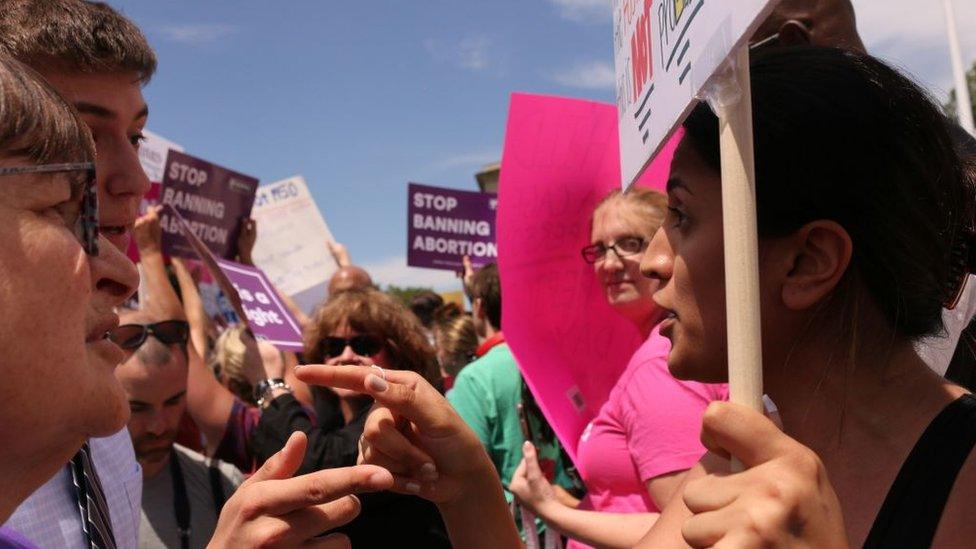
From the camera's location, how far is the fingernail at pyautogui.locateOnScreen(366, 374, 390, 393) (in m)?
1.58

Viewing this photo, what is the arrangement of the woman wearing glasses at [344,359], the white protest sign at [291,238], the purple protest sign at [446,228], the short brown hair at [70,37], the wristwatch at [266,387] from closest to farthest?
1. the short brown hair at [70,37]
2. the woman wearing glasses at [344,359]
3. the wristwatch at [266,387]
4. the white protest sign at [291,238]
5. the purple protest sign at [446,228]

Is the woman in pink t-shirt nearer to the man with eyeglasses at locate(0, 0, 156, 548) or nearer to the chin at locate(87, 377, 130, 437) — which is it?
the man with eyeglasses at locate(0, 0, 156, 548)

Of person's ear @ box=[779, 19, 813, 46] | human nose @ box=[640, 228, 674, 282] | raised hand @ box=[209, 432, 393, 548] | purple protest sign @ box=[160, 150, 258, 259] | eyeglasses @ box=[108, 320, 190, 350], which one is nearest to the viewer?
raised hand @ box=[209, 432, 393, 548]

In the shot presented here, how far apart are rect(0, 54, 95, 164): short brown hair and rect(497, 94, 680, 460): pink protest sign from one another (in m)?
1.97

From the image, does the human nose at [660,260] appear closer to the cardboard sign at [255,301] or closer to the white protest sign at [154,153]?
the cardboard sign at [255,301]

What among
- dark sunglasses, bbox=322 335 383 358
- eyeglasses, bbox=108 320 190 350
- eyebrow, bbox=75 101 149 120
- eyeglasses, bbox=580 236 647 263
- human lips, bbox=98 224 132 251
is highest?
eyebrow, bbox=75 101 149 120

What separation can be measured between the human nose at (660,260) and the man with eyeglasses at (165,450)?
221 centimetres

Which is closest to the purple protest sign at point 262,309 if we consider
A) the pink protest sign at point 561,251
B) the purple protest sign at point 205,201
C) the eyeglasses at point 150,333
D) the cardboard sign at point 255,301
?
the cardboard sign at point 255,301

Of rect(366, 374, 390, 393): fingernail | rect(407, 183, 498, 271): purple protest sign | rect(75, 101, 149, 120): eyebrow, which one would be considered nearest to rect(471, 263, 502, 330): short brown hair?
rect(407, 183, 498, 271): purple protest sign

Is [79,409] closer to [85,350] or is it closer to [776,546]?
[85,350]

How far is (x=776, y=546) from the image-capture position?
0.98 meters

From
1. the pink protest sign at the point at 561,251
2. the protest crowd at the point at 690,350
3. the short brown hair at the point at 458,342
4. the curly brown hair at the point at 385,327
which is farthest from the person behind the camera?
the short brown hair at the point at 458,342

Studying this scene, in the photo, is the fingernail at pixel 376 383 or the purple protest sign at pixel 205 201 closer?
the fingernail at pixel 376 383

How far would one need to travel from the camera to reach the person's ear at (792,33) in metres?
2.16
